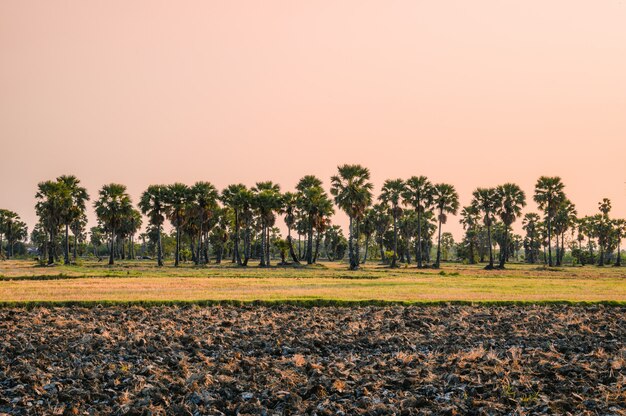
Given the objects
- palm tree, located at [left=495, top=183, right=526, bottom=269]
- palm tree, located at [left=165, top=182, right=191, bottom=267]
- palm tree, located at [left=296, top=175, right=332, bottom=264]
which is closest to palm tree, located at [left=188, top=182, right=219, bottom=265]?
palm tree, located at [left=165, top=182, right=191, bottom=267]

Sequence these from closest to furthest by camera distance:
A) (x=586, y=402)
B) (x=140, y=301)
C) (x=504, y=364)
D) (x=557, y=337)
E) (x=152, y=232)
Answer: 1. (x=586, y=402)
2. (x=504, y=364)
3. (x=557, y=337)
4. (x=140, y=301)
5. (x=152, y=232)

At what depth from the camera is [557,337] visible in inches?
919

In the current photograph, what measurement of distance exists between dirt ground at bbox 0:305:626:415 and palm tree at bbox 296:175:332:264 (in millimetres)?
71572

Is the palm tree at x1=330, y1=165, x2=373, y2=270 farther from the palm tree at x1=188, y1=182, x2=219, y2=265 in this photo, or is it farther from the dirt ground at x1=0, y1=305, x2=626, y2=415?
the dirt ground at x1=0, y1=305, x2=626, y2=415

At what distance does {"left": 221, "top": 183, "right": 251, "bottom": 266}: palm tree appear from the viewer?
98.4 metres

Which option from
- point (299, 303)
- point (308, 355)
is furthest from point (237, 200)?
point (308, 355)

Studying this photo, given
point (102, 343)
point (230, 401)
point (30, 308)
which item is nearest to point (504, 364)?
point (230, 401)

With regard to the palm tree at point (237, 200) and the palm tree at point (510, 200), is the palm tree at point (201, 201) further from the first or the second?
the palm tree at point (510, 200)

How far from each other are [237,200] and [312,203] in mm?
13617

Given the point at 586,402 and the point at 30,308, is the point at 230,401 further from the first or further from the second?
the point at 30,308

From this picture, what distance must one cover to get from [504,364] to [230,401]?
8.94 metres

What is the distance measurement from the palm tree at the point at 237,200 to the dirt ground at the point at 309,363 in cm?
6929

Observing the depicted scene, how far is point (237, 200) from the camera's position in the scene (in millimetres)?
99188

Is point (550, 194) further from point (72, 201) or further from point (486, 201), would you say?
point (72, 201)
